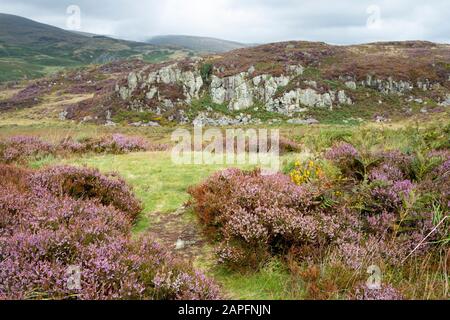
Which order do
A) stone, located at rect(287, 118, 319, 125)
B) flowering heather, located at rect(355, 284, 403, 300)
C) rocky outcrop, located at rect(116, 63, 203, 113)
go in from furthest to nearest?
1. rocky outcrop, located at rect(116, 63, 203, 113)
2. stone, located at rect(287, 118, 319, 125)
3. flowering heather, located at rect(355, 284, 403, 300)

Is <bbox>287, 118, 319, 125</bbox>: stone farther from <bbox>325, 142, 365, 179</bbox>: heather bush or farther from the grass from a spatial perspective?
<bbox>325, 142, 365, 179</bbox>: heather bush

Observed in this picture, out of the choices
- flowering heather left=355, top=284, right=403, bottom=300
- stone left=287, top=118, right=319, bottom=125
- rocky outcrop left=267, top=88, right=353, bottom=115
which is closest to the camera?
flowering heather left=355, top=284, right=403, bottom=300

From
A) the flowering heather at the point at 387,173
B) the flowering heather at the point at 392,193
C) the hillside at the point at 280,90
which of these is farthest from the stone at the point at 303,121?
the flowering heather at the point at 392,193

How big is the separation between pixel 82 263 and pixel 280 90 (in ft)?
195

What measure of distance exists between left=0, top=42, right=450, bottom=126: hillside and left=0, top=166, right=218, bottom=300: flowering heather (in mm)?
50241

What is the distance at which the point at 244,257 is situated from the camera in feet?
17.3

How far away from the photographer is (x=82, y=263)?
444 cm

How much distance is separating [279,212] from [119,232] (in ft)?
7.52

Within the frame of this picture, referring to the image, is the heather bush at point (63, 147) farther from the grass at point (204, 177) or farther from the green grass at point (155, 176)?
the green grass at point (155, 176)

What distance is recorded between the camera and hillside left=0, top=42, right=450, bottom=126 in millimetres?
58312

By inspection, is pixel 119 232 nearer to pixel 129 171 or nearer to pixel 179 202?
pixel 179 202

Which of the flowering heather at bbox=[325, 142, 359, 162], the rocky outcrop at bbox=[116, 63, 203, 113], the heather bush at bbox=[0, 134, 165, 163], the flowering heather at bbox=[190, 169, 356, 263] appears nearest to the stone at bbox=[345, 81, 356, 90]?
the rocky outcrop at bbox=[116, 63, 203, 113]

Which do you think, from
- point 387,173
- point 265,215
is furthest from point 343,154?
point 265,215

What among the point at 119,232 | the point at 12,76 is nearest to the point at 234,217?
the point at 119,232
